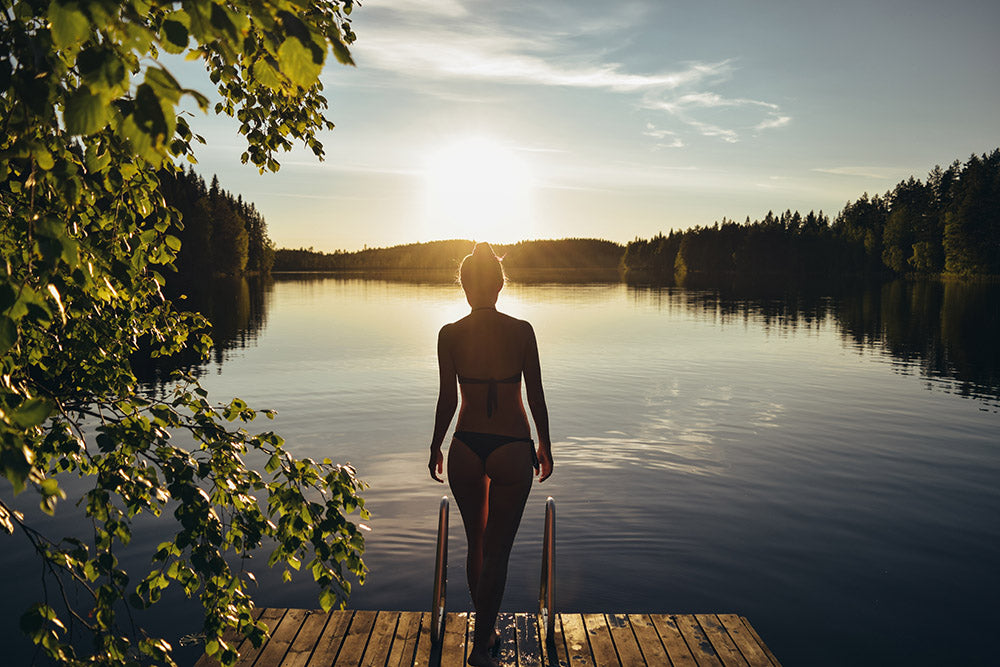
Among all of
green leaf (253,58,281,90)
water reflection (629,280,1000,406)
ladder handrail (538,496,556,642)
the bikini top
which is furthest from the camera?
water reflection (629,280,1000,406)

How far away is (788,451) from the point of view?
16.2 metres

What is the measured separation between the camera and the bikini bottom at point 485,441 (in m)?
5.19

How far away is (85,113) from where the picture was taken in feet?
5.62

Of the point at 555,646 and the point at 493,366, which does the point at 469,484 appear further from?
the point at 555,646

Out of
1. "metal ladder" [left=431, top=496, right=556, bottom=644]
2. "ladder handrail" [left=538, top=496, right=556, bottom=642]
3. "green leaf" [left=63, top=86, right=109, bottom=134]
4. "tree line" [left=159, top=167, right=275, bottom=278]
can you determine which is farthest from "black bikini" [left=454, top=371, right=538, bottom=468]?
"tree line" [left=159, top=167, right=275, bottom=278]

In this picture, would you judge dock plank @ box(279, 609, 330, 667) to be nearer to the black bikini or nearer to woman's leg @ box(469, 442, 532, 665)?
A: woman's leg @ box(469, 442, 532, 665)

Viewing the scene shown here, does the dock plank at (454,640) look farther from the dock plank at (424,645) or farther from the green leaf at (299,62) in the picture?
the green leaf at (299,62)

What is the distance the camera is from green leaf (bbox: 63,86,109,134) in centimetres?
169

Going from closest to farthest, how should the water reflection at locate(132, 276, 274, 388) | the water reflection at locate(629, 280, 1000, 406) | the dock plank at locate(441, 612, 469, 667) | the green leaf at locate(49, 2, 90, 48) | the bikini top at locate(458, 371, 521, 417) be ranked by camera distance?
1. the green leaf at locate(49, 2, 90, 48)
2. the bikini top at locate(458, 371, 521, 417)
3. the dock plank at locate(441, 612, 469, 667)
4. the water reflection at locate(132, 276, 274, 388)
5. the water reflection at locate(629, 280, 1000, 406)

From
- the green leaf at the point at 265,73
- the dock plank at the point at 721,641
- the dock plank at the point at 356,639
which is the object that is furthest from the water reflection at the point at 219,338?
the green leaf at the point at 265,73

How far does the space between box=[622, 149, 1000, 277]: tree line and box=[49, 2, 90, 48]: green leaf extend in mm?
126551

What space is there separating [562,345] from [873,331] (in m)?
20.3

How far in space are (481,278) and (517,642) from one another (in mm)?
3092

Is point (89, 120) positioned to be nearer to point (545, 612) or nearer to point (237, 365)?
point (545, 612)
